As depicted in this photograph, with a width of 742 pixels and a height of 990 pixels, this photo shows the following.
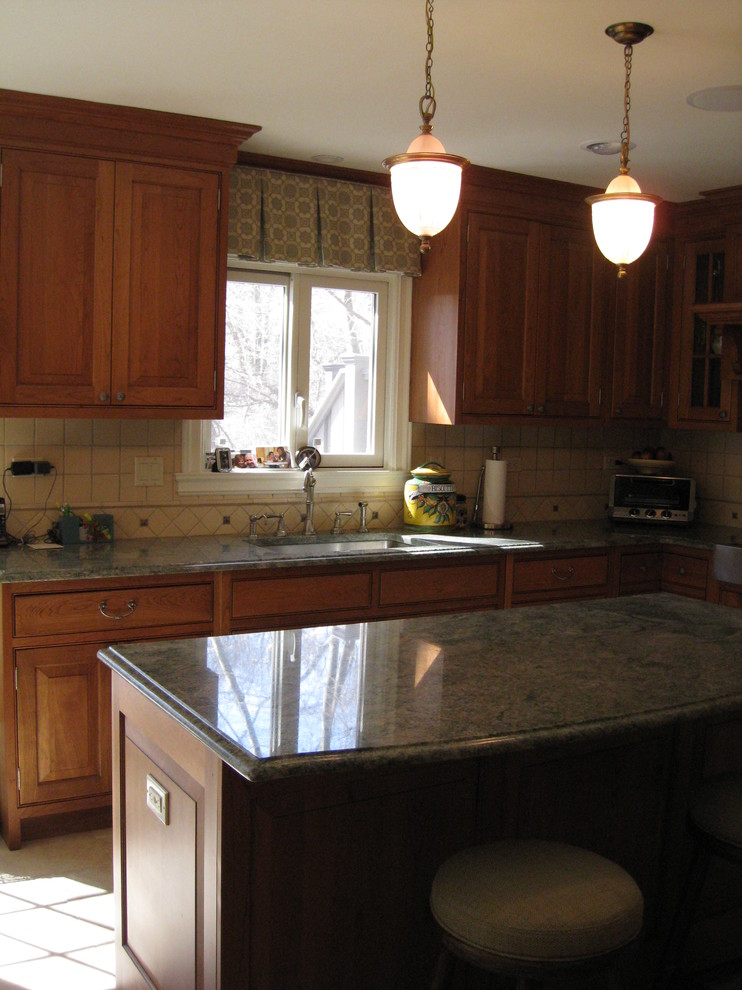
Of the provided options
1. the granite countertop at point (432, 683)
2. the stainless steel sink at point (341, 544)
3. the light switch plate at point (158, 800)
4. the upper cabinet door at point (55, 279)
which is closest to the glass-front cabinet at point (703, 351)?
the stainless steel sink at point (341, 544)

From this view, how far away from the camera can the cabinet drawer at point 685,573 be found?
4.43m

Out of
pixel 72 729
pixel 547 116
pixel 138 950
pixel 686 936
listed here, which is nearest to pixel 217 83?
pixel 547 116

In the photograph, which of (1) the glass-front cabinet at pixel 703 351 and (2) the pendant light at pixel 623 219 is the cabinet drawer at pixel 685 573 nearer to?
(1) the glass-front cabinet at pixel 703 351

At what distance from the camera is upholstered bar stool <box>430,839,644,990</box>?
5.16 ft

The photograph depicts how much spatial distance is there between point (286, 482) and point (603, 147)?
73.9 inches

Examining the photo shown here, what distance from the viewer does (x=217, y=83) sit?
313 centimetres

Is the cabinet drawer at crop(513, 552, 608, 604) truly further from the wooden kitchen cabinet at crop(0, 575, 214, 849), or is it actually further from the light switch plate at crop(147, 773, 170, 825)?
the light switch plate at crop(147, 773, 170, 825)

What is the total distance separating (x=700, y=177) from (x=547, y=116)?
3.81 feet

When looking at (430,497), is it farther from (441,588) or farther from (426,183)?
(426,183)

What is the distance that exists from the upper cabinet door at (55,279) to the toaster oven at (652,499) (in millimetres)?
2645

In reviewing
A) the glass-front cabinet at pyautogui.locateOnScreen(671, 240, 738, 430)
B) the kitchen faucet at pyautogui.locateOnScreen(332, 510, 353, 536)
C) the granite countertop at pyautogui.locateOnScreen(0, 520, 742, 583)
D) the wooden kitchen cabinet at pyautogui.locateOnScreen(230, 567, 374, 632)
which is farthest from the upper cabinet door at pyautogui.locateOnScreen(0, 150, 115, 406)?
the glass-front cabinet at pyautogui.locateOnScreen(671, 240, 738, 430)

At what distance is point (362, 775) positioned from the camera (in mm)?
1840

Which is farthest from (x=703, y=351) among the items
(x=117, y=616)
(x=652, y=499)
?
(x=117, y=616)

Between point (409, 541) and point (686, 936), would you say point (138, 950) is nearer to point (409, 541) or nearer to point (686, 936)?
point (686, 936)
